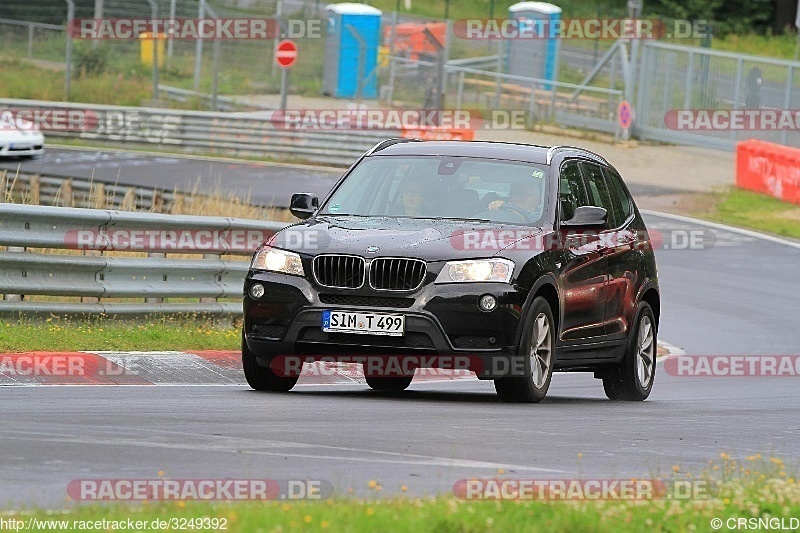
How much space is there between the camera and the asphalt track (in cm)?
741

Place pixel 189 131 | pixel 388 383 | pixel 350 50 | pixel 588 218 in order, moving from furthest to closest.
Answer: pixel 350 50, pixel 189 131, pixel 388 383, pixel 588 218

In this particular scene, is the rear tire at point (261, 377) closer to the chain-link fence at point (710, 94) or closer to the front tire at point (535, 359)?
the front tire at point (535, 359)

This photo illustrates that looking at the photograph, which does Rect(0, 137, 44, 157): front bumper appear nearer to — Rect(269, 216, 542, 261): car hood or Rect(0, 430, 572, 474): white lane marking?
Rect(269, 216, 542, 261): car hood

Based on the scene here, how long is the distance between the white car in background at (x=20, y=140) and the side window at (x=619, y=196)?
22.5 meters

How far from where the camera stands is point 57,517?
5977mm

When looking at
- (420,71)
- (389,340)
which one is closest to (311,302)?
(389,340)

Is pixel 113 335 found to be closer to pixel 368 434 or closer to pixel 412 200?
pixel 412 200

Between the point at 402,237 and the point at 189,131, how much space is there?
2905 cm

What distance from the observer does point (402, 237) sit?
10.8m

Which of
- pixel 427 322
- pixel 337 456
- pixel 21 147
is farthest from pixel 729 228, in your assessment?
pixel 337 456

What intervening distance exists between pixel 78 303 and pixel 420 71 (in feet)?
104

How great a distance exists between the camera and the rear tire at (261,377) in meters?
11.2

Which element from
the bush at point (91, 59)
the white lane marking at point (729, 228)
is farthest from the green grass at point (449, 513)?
the bush at point (91, 59)

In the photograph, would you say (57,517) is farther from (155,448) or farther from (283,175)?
(283,175)
